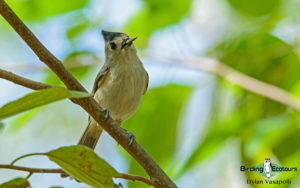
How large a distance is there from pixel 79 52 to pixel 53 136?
2.81 m

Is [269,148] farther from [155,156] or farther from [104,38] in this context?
[104,38]

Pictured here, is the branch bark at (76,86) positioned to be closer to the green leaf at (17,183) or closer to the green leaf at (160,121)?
the green leaf at (17,183)

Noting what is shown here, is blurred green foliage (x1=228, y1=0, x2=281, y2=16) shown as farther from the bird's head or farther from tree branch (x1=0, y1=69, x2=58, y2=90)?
tree branch (x1=0, y1=69, x2=58, y2=90)

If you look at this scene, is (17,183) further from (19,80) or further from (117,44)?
(117,44)

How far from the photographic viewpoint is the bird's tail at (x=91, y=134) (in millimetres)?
3861

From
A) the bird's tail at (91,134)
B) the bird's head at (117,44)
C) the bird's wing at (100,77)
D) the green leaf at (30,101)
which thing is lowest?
the green leaf at (30,101)

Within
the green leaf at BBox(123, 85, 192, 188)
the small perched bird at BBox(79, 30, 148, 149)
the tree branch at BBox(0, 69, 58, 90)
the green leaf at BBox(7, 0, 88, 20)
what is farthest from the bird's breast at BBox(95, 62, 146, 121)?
the tree branch at BBox(0, 69, 58, 90)

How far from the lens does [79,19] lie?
3453 millimetres

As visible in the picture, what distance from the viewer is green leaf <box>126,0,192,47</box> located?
3.18 meters

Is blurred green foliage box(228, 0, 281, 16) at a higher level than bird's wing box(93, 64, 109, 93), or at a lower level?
higher

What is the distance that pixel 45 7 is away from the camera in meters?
3.06

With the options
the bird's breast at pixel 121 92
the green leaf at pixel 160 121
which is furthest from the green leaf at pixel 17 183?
the bird's breast at pixel 121 92

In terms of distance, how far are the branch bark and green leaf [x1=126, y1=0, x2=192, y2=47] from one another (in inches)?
57.2

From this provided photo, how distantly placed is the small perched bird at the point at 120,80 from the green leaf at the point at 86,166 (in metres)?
1.77
